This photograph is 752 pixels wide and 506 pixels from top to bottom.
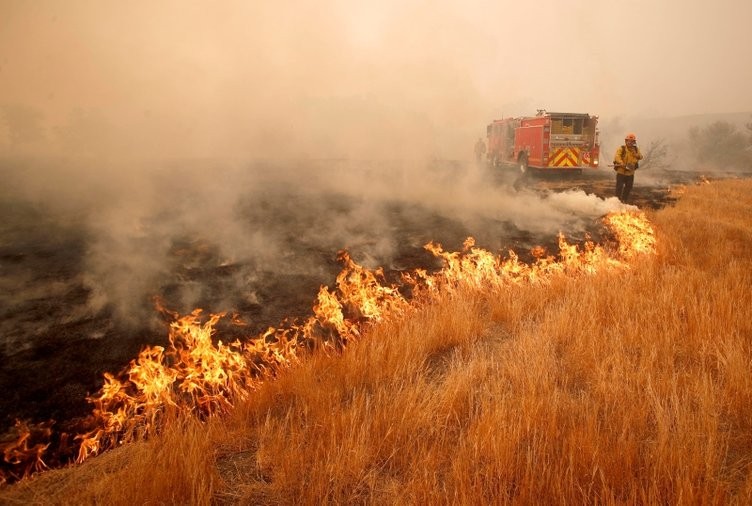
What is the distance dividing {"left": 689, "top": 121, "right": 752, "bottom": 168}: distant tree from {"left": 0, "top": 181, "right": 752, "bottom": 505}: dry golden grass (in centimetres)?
3976

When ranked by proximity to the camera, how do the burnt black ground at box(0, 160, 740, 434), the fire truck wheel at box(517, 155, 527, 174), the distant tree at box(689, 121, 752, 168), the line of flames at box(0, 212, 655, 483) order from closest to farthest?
the line of flames at box(0, 212, 655, 483) < the burnt black ground at box(0, 160, 740, 434) < the fire truck wheel at box(517, 155, 527, 174) < the distant tree at box(689, 121, 752, 168)

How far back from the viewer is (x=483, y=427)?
230cm

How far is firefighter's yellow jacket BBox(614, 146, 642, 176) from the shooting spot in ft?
31.8

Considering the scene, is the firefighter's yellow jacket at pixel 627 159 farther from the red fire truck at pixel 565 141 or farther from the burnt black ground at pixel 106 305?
the red fire truck at pixel 565 141

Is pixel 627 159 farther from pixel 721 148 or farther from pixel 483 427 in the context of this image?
pixel 721 148

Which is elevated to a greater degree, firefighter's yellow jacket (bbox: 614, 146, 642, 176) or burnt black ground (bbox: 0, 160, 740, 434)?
firefighter's yellow jacket (bbox: 614, 146, 642, 176)

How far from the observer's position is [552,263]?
6.19 m

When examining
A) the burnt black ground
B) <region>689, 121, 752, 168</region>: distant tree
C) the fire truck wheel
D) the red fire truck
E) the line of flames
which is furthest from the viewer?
<region>689, 121, 752, 168</region>: distant tree

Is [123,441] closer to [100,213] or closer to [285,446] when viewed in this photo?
[285,446]

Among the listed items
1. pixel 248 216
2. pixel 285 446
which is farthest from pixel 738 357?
pixel 248 216

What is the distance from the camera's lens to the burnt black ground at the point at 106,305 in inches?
126

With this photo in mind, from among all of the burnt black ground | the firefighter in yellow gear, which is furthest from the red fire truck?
the burnt black ground

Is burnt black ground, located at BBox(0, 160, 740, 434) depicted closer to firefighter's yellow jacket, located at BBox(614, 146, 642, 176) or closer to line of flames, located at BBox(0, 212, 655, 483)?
line of flames, located at BBox(0, 212, 655, 483)

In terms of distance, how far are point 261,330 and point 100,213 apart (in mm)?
5337
